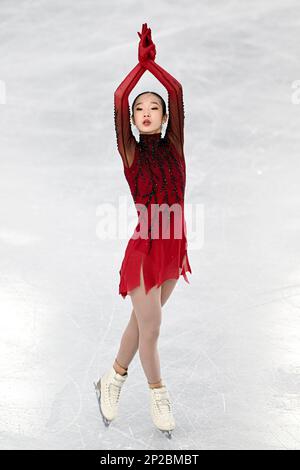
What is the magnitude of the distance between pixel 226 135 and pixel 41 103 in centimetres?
197

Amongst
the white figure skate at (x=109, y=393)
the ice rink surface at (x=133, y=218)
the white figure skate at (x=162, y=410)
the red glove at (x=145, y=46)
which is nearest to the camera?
the red glove at (x=145, y=46)

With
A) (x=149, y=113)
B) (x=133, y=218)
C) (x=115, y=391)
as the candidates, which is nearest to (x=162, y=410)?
(x=115, y=391)

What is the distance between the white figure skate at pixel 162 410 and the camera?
308 centimetres

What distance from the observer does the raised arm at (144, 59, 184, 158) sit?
297 centimetres

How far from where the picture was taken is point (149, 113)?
119 inches

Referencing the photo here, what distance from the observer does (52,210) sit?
585cm

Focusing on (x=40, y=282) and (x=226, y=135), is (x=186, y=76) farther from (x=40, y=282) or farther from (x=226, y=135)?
(x=40, y=282)

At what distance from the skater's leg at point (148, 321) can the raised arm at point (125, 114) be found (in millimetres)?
522

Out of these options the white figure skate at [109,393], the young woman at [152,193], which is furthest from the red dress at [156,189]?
the white figure skate at [109,393]

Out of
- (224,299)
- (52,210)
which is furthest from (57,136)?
(224,299)

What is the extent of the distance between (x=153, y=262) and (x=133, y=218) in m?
2.80

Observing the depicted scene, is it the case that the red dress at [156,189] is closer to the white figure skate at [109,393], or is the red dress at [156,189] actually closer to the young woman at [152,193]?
the young woman at [152,193]

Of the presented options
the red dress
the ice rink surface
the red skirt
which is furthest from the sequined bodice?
the ice rink surface

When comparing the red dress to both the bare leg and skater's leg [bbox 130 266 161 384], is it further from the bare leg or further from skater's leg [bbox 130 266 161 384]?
the bare leg
